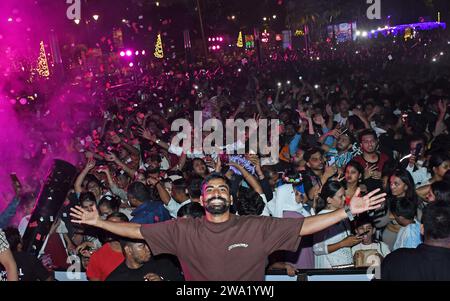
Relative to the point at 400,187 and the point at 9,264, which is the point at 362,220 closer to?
the point at 400,187

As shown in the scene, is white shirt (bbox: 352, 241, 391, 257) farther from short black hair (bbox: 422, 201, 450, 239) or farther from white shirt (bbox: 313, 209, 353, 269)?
short black hair (bbox: 422, 201, 450, 239)

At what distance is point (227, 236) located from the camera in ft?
9.71

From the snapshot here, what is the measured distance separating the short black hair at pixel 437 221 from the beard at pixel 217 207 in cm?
122

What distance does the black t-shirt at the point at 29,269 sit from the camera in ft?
12.5

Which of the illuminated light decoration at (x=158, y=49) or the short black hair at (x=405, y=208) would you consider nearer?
the short black hair at (x=405, y=208)

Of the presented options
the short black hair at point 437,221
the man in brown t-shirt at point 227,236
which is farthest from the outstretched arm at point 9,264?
the short black hair at point 437,221

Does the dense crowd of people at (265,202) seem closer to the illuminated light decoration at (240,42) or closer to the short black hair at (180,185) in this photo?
the short black hair at (180,185)

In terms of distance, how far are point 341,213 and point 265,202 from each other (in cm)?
184

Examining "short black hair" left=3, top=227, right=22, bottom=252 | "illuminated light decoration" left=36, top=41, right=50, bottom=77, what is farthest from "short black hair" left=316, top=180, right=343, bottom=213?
"illuminated light decoration" left=36, top=41, right=50, bottom=77

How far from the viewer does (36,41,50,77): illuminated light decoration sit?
661 inches

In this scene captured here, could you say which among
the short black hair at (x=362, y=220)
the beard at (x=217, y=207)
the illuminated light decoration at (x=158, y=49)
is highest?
the illuminated light decoration at (x=158, y=49)

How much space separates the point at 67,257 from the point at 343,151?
354cm

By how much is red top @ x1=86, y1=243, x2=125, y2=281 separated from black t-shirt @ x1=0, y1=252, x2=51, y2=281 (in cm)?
38
